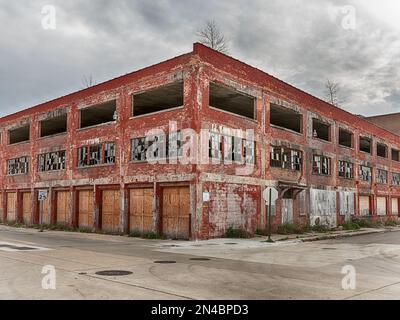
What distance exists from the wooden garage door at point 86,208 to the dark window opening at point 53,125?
6770 millimetres

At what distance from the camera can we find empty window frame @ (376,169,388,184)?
43.6 meters

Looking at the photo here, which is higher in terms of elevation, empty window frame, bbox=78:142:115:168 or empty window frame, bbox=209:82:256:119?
empty window frame, bbox=209:82:256:119

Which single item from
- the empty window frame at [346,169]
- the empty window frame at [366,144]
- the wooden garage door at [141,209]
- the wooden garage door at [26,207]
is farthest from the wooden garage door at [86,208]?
the empty window frame at [366,144]

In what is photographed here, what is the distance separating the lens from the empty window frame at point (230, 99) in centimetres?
2469

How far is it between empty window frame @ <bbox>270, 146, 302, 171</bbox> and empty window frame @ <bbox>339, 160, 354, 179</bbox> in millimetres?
7431

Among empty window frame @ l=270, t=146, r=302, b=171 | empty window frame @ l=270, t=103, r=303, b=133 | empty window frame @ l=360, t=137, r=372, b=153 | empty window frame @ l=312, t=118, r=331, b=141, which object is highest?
empty window frame @ l=270, t=103, r=303, b=133

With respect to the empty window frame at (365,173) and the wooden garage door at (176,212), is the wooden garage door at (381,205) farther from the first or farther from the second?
the wooden garage door at (176,212)

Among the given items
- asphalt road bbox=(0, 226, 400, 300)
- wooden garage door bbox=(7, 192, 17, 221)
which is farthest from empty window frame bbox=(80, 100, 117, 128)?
asphalt road bbox=(0, 226, 400, 300)

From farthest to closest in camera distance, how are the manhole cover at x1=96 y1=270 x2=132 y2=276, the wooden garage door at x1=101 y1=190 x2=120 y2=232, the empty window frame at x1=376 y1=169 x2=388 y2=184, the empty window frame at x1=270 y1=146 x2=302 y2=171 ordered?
1. the empty window frame at x1=376 y1=169 x2=388 y2=184
2. the empty window frame at x1=270 y1=146 x2=302 y2=171
3. the wooden garage door at x1=101 y1=190 x2=120 y2=232
4. the manhole cover at x1=96 y1=270 x2=132 y2=276

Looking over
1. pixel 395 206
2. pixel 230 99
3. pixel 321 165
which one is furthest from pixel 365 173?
pixel 230 99

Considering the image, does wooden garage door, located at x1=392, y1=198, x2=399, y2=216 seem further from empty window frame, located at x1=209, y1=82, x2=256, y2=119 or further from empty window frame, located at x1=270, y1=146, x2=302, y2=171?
empty window frame, located at x1=209, y1=82, x2=256, y2=119
